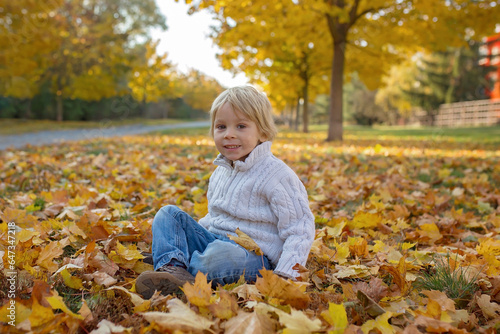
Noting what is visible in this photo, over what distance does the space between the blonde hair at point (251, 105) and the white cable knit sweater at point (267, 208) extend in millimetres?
86

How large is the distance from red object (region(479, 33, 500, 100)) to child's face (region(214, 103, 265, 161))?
108 ft

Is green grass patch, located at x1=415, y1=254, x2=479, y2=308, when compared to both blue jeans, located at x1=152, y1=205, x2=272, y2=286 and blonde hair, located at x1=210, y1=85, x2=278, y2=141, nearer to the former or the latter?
blue jeans, located at x1=152, y1=205, x2=272, y2=286

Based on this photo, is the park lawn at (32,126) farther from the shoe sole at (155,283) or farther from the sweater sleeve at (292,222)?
the sweater sleeve at (292,222)

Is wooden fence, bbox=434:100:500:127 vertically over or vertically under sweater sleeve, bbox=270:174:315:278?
over

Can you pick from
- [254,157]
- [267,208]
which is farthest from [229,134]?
[267,208]

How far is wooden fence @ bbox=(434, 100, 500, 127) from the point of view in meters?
24.1

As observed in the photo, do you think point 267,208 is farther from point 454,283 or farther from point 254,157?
point 454,283

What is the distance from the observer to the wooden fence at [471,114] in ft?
79.0

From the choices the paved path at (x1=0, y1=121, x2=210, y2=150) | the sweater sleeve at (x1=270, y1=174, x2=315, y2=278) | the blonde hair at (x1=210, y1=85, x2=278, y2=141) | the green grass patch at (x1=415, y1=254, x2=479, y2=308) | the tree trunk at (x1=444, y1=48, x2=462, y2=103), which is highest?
the tree trunk at (x1=444, y1=48, x2=462, y2=103)

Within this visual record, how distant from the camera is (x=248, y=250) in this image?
1.75 metres

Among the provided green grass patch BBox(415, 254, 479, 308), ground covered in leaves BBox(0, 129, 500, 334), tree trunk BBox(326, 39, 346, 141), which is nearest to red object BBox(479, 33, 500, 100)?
tree trunk BBox(326, 39, 346, 141)

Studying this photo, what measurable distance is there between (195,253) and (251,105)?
74cm

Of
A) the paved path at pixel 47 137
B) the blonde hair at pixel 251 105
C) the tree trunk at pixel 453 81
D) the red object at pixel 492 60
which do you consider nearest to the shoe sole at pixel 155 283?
the blonde hair at pixel 251 105

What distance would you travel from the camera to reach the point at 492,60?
31.7 metres
